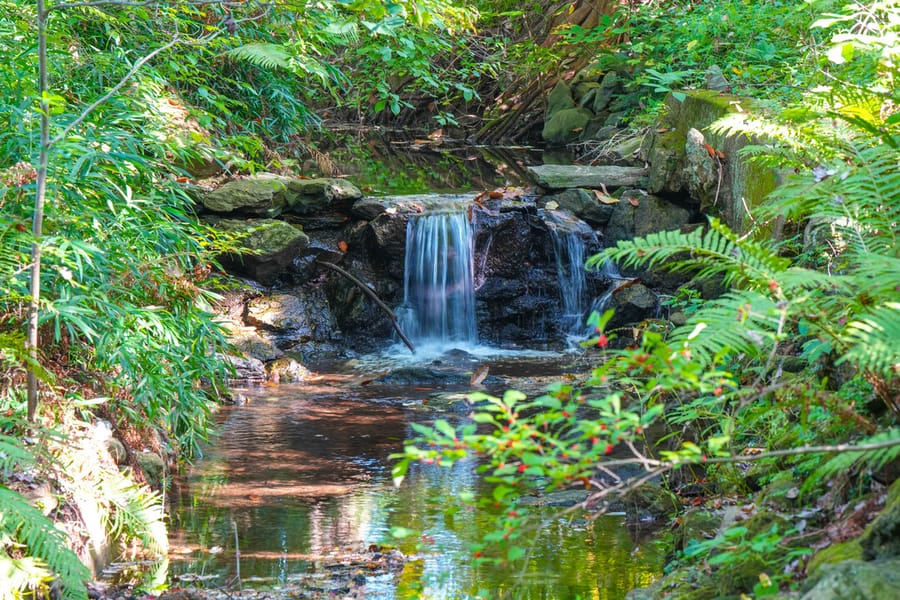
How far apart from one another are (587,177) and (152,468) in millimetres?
7142

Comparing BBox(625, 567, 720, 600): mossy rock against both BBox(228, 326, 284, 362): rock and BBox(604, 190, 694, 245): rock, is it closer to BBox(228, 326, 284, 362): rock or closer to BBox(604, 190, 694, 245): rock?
BBox(228, 326, 284, 362): rock

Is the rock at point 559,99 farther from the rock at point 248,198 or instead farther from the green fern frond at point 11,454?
the green fern frond at point 11,454

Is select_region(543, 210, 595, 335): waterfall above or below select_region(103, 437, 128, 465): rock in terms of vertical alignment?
above

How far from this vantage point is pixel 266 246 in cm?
916

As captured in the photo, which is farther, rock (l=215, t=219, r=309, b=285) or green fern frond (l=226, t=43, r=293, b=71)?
rock (l=215, t=219, r=309, b=285)

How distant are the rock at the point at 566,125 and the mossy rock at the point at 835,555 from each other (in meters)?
14.8

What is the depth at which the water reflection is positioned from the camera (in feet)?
12.7

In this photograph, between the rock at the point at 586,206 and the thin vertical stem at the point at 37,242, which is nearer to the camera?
the thin vertical stem at the point at 37,242

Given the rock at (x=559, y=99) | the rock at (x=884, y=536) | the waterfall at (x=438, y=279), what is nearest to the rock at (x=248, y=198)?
the waterfall at (x=438, y=279)

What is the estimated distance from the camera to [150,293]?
4.92 metres

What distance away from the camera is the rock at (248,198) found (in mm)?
9156

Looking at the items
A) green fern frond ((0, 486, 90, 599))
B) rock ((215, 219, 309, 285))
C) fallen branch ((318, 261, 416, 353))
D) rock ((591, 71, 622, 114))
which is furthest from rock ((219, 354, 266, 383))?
rock ((591, 71, 622, 114))

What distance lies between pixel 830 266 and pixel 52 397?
3.56 meters

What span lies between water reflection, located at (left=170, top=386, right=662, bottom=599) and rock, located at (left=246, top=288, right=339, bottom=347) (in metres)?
2.31
